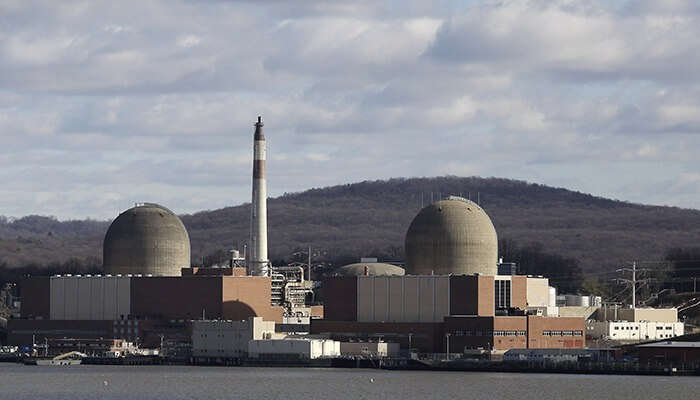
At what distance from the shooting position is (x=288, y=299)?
367 ft

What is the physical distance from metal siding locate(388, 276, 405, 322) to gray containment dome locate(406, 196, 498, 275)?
6.04ft

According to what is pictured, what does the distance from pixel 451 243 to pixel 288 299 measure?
16.0m

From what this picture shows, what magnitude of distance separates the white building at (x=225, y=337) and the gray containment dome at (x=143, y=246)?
31.7ft

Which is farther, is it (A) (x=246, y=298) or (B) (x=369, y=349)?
(A) (x=246, y=298)

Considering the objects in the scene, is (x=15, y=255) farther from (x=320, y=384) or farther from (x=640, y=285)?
(x=320, y=384)

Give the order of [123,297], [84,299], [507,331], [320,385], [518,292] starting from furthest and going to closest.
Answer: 1. [84,299]
2. [123,297]
3. [518,292]
4. [507,331]
5. [320,385]

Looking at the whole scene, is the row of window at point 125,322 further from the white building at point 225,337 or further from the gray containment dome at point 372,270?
the gray containment dome at point 372,270

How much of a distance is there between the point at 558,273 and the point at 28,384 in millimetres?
80414

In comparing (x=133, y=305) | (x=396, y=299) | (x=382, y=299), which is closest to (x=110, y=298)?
(x=133, y=305)

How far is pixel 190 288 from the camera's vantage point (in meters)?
105

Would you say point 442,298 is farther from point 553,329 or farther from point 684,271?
point 684,271

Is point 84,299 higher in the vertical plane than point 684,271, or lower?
lower

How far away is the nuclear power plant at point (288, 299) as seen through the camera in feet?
321

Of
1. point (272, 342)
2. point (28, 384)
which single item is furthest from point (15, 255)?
point (28, 384)
